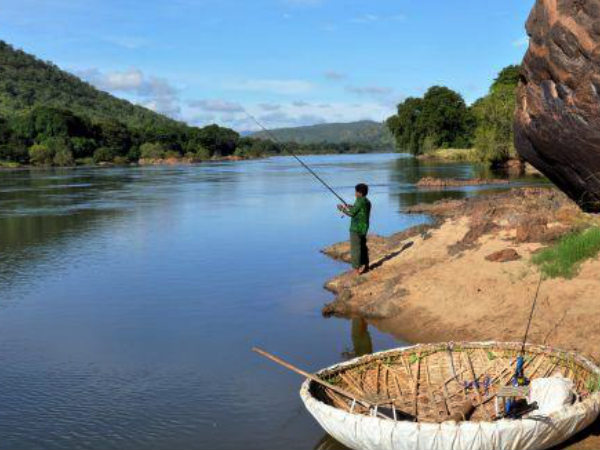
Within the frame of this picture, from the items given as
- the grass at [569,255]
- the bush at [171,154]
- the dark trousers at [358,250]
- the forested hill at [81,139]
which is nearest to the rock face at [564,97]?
the grass at [569,255]

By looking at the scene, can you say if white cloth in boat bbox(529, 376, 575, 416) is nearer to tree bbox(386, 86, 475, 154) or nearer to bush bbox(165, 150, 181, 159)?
tree bbox(386, 86, 475, 154)

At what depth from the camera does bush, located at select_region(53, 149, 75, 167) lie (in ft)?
406

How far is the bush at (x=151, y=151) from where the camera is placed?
14650 cm

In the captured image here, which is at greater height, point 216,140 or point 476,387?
point 216,140

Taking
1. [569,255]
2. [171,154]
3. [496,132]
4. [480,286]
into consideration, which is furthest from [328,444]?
[171,154]

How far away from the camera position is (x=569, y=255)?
1321 cm

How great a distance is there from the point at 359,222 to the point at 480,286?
3284mm

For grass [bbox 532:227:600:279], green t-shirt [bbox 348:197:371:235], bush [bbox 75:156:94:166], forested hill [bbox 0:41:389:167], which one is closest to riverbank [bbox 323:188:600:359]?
grass [bbox 532:227:600:279]

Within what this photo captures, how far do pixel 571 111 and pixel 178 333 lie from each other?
9.14 metres

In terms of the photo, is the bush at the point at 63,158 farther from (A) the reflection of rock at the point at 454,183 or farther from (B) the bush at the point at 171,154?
(A) the reflection of rock at the point at 454,183

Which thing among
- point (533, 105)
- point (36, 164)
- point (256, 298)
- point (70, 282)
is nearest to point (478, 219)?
point (256, 298)

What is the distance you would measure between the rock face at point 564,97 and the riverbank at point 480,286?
291 centimetres

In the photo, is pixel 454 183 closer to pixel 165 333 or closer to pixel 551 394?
pixel 165 333

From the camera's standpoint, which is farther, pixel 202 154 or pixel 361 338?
pixel 202 154
